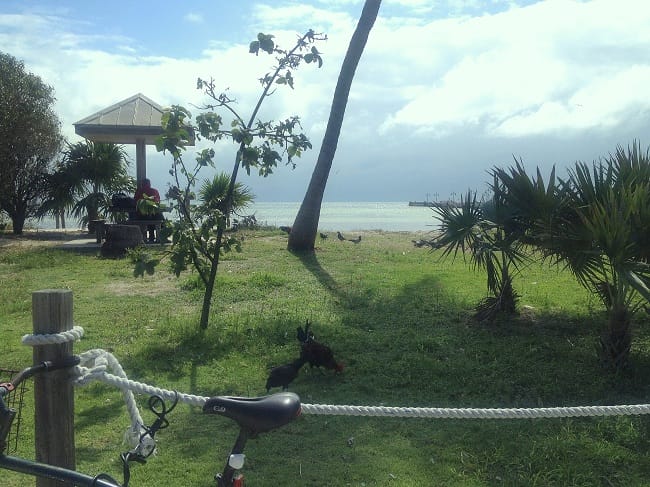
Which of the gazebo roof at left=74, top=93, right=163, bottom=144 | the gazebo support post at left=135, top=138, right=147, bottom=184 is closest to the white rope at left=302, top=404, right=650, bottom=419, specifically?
the gazebo roof at left=74, top=93, right=163, bottom=144

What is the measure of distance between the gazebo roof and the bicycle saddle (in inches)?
526

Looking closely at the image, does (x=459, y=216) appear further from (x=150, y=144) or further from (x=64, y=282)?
(x=150, y=144)

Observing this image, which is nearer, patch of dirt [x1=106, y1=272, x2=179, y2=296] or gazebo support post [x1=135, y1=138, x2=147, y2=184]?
patch of dirt [x1=106, y1=272, x2=179, y2=296]

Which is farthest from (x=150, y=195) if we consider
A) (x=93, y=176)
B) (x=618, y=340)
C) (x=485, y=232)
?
(x=618, y=340)

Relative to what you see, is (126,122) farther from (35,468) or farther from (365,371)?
(35,468)

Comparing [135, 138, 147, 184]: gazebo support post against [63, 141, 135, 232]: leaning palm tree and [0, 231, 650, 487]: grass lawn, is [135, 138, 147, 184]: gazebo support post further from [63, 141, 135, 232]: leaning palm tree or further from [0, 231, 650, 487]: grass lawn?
[0, 231, 650, 487]: grass lawn

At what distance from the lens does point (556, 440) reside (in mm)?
4418

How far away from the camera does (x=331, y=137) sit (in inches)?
471

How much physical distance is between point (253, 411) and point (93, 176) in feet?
54.1

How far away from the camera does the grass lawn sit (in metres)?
4.07

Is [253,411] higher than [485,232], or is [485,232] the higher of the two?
[485,232]

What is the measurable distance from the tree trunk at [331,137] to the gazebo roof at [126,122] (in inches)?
178

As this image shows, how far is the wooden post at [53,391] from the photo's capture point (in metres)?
2.35

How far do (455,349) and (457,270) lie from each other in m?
4.56
